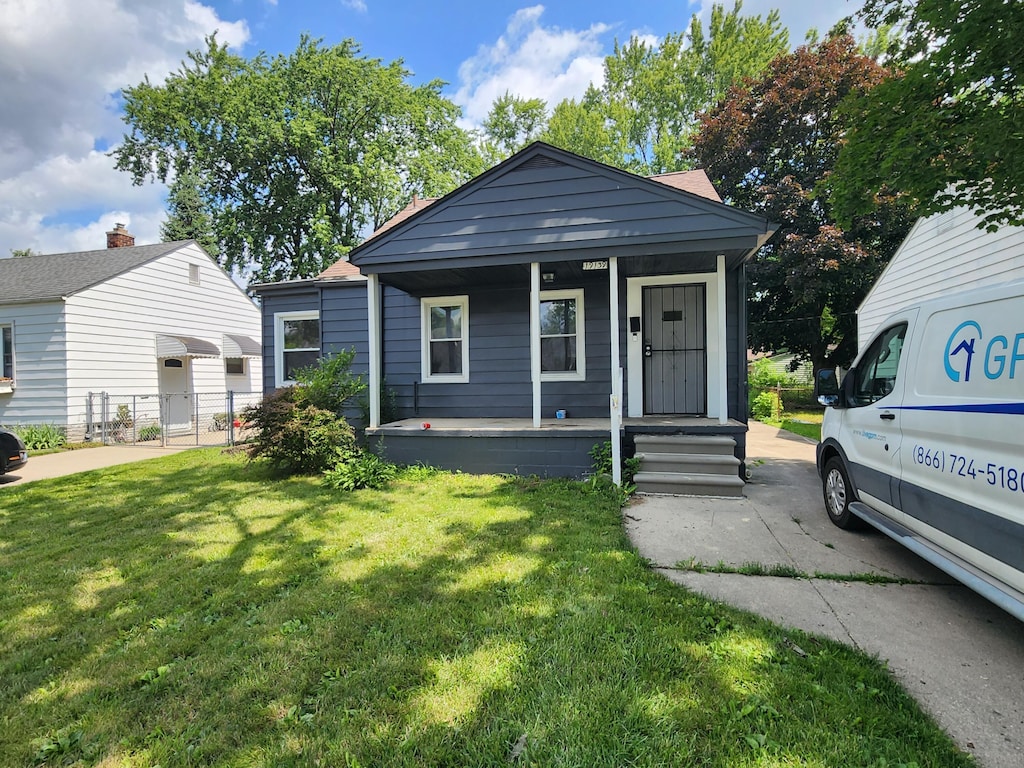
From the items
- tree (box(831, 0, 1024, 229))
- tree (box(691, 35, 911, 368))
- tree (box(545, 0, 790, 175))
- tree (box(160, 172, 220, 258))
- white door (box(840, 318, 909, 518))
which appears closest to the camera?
white door (box(840, 318, 909, 518))

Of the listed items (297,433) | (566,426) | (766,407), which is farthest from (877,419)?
(766,407)

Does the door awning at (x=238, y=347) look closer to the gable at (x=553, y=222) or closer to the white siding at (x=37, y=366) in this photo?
the white siding at (x=37, y=366)

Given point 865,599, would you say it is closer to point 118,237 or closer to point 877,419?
point 877,419

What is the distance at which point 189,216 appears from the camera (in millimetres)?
21953

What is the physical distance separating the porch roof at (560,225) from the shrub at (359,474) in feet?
9.27

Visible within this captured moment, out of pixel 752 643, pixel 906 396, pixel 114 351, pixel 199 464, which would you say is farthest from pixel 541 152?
pixel 114 351

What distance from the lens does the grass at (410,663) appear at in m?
1.73

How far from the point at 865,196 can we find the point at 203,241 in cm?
2626

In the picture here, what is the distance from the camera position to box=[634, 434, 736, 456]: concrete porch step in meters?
5.75

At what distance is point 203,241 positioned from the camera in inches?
872

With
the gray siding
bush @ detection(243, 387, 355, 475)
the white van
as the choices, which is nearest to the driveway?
the white van

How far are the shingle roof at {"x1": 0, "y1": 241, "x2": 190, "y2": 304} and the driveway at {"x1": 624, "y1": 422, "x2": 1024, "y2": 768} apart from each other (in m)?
14.5

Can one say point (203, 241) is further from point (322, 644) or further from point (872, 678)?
point (872, 678)

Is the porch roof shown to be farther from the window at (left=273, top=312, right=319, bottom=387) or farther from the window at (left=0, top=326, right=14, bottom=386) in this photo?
the window at (left=0, top=326, right=14, bottom=386)
